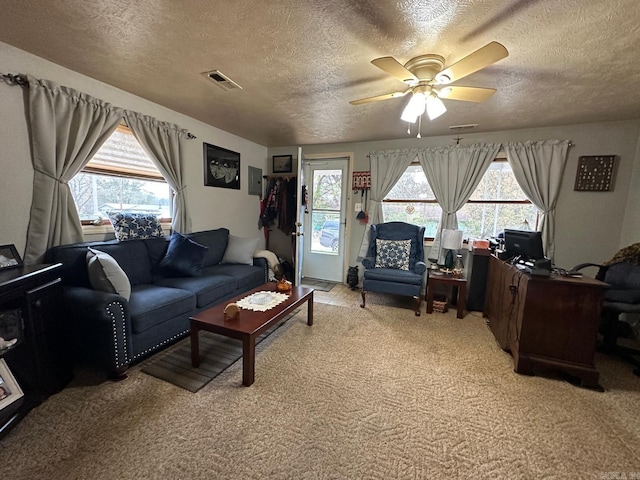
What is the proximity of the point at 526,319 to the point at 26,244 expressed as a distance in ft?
12.9

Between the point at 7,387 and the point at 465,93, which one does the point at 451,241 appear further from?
the point at 7,387

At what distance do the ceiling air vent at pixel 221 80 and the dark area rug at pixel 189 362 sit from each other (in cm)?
228

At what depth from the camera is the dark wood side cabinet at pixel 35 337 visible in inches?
59.5

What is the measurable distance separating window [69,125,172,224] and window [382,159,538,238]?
10.2 ft

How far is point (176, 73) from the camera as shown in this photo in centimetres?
217

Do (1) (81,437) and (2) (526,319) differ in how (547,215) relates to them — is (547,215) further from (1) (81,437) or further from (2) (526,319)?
(1) (81,437)

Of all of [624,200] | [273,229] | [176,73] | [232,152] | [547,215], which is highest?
[176,73]

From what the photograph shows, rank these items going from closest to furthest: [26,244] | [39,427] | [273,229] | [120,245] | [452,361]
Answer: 1. [39,427]
2. [26,244]
3. [452,361]
4. [120,245]
5. [273,229]

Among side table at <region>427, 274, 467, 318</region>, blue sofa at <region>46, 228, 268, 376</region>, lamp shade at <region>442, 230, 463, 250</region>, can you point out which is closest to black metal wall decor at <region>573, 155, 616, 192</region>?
lamp shade at <region>442, 230, 463, 250</region>

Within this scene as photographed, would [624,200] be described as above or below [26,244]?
above

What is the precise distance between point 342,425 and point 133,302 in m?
1.74

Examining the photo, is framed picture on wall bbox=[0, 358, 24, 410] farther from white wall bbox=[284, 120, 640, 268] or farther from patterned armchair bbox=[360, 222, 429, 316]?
white wall bbox=[284, 120, 640, 268]

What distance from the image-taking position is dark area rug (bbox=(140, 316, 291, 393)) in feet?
6.37

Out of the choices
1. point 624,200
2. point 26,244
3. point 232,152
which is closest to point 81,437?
point 26,244
